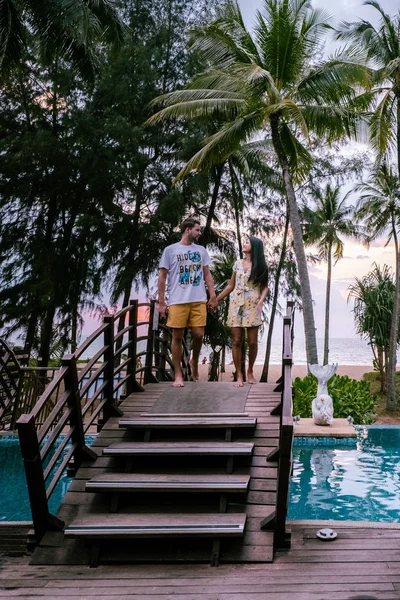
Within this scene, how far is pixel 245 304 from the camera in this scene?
256 inches

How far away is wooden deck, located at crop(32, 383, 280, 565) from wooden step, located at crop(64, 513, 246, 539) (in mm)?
143

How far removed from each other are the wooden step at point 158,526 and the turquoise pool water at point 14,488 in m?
2.34

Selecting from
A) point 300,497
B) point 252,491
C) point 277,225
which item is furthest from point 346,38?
point 252,491

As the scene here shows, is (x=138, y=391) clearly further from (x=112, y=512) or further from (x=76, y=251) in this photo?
(x=76, y=251)

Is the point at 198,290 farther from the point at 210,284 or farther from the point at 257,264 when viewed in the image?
the point at 257,264

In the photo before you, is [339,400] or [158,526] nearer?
[158,526]

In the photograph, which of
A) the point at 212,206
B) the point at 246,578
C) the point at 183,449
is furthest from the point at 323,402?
the point at 212,206

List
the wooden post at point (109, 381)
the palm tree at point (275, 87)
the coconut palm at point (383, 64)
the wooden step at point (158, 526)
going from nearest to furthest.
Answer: the wooden step at point (158, 526)
the wooden post at point (109, 381)
the palm tree at point (275, 87)
the coconut palm at point (383, 64)

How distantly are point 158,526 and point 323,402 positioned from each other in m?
7.31

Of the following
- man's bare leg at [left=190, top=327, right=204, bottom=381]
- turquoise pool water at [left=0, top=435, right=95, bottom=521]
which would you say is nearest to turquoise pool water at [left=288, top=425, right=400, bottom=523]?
man's bare leg at [left=190, top=327, right=204, bottom=381]

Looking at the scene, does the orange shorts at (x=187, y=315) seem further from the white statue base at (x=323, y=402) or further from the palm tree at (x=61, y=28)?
the palm tree at (x=61, y=28)

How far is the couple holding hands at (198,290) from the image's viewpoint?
20.3ft

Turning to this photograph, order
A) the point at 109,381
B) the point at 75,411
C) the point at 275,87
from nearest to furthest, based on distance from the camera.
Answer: the point at 75,411 < the point at 109,381 < the point at 275,87

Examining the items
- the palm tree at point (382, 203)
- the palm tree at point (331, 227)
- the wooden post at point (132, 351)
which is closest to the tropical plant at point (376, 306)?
the palm tree at point (382, 203)
